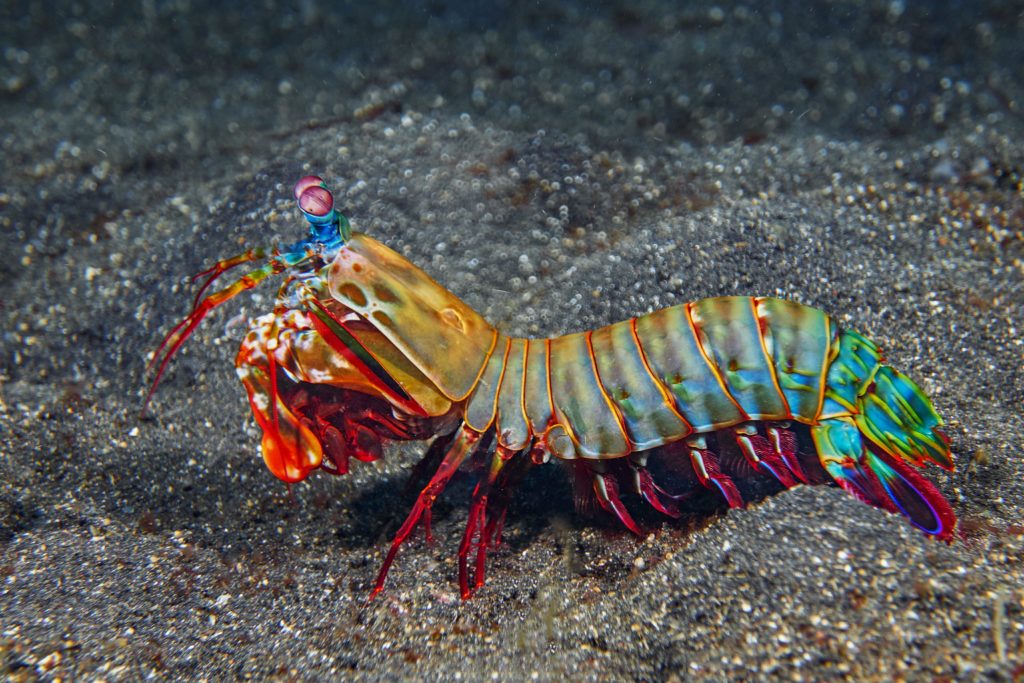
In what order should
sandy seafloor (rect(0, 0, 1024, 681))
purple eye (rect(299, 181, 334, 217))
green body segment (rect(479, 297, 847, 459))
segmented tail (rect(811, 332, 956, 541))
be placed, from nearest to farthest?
sandy seafloor (rect(0, 0, 1024, 681)) → purple eye (rect(299, 181, 334, 217)) → segmented tail (rect(811, 332, 956, 541)) → green body segment (rect(479, 297, 847, 459))

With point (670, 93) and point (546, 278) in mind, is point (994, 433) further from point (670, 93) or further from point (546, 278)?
point (670, 93)

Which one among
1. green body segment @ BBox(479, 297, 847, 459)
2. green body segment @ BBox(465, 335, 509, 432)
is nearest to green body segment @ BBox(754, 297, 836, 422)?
green body segment @ BBox(479, 297, 847, 459)

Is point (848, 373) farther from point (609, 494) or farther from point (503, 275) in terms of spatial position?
point (503, 275)

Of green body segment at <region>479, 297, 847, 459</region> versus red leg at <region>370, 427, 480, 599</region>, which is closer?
red leg at <region>370, 427, 480, 599</region>

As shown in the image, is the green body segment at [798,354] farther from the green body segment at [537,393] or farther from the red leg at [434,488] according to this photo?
the red leg at [434,488]

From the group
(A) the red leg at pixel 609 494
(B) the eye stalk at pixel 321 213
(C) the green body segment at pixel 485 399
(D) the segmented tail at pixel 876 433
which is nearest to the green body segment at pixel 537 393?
(C) the green body segment at pixel 485 399

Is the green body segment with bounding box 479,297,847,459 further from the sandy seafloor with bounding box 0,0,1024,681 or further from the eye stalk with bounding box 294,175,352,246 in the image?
the eye stalk with bounding box 294,175,352,246

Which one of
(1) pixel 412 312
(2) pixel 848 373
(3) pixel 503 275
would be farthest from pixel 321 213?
(2) pixel 848 373
